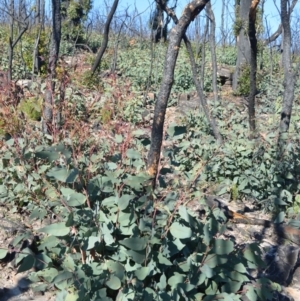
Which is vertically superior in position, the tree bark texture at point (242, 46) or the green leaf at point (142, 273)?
the tree bark texture at point (242, 46)

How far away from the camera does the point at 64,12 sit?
21.7 metres

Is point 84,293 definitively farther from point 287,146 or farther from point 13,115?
point 287,146

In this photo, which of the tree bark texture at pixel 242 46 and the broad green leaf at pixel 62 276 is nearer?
the broad green leaf at pixel 62 276

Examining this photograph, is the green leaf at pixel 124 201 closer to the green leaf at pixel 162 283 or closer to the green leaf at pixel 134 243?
the green leaf at pixel 134 243

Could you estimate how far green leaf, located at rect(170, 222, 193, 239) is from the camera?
2.05 metres

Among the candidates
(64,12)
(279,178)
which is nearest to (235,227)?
(279,178)

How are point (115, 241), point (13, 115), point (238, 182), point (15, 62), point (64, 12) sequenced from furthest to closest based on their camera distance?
point (64, 12)
point (15, 62)
point (238, 182)
point (13, 115)
point (115, 241)

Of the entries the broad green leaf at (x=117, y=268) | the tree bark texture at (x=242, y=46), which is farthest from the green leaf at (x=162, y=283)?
the tree bark texture at (x=242, y=46)

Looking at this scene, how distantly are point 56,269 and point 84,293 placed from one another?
29cm

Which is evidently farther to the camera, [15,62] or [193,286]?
[15,62]

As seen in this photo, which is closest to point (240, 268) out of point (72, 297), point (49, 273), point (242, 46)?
point (72, 297)

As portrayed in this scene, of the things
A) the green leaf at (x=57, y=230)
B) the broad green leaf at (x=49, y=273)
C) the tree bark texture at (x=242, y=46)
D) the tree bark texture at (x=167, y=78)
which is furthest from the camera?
the tree bark texture at (x=242, y=46)

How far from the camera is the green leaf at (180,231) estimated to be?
205 cm

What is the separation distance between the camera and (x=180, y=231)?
2.06 meters
